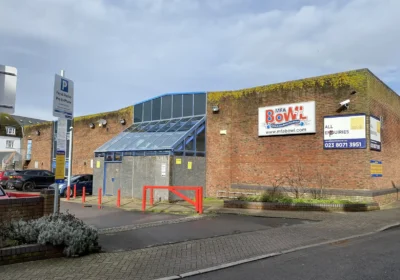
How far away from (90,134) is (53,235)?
24.3m

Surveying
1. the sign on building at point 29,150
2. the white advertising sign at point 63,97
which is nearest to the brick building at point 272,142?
the white advertising sign at point 63,97

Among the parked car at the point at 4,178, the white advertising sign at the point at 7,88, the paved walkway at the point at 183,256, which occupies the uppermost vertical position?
the white advertising sign at the point at 7,88

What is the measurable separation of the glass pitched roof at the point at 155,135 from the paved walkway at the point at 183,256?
9970 mm

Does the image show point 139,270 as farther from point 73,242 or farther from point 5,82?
point 5,82

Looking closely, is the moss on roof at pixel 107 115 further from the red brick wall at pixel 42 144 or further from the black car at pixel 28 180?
the black car at pixel 28 180

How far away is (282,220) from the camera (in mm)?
12445

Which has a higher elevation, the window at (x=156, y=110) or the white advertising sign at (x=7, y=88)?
the window at (x=156, y=110)

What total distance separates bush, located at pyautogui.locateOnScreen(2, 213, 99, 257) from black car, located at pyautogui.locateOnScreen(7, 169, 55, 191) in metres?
20.2

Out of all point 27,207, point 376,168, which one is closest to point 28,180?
point 27,207

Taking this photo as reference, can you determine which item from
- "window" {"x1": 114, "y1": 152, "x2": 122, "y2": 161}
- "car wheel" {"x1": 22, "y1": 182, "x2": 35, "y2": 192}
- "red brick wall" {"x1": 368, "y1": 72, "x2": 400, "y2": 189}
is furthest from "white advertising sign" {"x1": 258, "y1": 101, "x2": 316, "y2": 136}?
"car wheel" {"x1": 22, "y1": 182, "x2": 35, "y2": 192}

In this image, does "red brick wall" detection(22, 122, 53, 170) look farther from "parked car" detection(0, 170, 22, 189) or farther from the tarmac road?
the tarmac road

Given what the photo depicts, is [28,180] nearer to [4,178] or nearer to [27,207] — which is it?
[4,178]

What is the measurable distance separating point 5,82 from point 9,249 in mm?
3057

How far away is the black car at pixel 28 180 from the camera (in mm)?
25594
